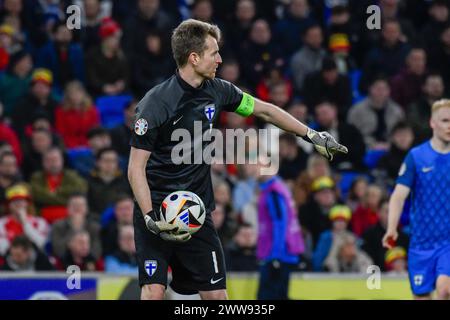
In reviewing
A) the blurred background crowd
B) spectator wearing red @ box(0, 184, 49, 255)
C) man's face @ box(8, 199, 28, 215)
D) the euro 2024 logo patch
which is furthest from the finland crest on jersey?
man's face @ box(8, 199, 28, 215)

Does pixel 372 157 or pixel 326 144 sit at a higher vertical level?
pixel 326 144

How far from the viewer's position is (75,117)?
572 inches

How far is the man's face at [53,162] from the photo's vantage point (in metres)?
13.4

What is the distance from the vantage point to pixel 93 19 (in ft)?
51.1

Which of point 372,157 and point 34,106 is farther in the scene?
point 372,157

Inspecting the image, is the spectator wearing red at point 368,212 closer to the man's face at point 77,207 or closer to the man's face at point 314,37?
the man's face at point 314,37

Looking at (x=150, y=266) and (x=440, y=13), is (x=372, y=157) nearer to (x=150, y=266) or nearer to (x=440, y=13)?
(x=440, y=13)

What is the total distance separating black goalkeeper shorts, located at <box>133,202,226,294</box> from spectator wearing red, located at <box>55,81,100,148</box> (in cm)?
668

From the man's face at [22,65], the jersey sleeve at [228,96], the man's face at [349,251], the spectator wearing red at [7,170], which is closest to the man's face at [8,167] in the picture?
the spectator wearing red at [7,170]

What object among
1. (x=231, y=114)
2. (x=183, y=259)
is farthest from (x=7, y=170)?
(x=183, y=259)

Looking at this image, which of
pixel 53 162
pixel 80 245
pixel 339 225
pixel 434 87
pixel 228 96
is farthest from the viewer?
pixel 434 87

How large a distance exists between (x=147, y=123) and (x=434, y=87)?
8.43 metres

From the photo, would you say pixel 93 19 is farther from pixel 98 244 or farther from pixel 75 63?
pixel 98 244

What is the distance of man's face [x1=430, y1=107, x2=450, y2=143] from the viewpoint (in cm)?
900
